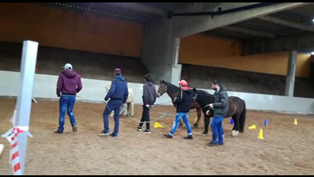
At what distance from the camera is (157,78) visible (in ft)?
61.1

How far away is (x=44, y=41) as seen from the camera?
19.2 m

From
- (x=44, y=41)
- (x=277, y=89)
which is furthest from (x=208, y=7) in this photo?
(x=277, y=89)

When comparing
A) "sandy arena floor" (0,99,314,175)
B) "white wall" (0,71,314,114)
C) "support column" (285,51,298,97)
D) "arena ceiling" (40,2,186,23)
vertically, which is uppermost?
"arena ceiling" (40,2,186,23)

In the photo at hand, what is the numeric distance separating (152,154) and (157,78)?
13521 millimetres

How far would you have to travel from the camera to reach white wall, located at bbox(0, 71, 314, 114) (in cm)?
1248

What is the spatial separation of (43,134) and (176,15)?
11509 mm

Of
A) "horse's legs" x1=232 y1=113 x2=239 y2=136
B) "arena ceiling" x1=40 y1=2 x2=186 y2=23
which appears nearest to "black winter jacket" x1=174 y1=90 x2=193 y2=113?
"horse's legs" x1=232 y1=113 x2=239 y2=136

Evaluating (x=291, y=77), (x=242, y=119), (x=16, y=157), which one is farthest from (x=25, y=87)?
(x=291, y=77)

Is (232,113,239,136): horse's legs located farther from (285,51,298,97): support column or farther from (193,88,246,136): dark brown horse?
(285,51,298,97): support column

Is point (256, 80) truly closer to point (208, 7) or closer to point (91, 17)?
point (208, 7)

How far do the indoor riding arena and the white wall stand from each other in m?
0.05

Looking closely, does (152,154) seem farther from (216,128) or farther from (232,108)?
(232,108)

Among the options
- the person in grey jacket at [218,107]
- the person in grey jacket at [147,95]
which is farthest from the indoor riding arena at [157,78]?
the person in grey jacket at [147,95]

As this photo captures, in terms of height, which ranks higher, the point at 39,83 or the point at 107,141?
the point at 39,83
